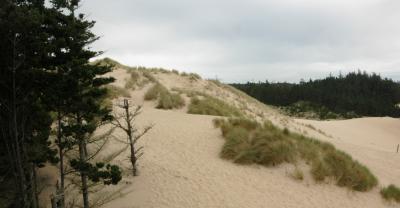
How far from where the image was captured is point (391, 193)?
52.4 ft

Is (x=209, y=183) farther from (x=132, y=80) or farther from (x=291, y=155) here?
(x=132, y=80)

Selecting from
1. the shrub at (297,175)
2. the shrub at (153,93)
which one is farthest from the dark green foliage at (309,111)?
the shrub at (297,175)

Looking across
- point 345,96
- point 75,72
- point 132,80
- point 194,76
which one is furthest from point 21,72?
point 345,96

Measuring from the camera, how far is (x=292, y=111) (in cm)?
8400

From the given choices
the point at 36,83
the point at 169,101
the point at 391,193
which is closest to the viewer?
the point at 36,83

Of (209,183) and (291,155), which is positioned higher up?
(291,155)

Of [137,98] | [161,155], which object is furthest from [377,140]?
[161,155]

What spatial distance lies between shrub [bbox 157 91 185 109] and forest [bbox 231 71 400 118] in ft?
191

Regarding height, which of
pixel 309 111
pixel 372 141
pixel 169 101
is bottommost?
pixel 372 141

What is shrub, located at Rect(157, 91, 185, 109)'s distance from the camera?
86.2 ft

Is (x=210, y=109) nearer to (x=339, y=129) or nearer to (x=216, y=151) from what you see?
(x=216, y=151)

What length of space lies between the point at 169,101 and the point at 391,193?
14523 mm

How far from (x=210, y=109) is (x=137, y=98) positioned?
5.07 meters

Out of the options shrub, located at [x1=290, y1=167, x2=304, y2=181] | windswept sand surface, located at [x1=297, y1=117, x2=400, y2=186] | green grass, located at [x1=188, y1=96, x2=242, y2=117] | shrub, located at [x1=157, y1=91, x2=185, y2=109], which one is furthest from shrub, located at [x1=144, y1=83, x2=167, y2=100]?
shrub, located at [x1=290, y1=167, x2=304, y2=181]
